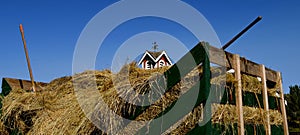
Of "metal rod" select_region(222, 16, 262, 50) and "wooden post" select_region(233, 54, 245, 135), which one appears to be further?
"metal rod" select_region(222, 16, 262, 50)

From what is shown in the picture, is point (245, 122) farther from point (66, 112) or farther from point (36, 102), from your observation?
point (36, 102)

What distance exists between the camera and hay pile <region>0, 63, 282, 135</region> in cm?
293

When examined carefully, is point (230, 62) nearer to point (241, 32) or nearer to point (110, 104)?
point (241, 32)

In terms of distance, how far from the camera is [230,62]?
3.04 m

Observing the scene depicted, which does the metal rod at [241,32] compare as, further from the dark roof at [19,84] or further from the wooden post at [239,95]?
the dark roof at [19,84]

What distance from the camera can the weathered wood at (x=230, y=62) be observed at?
281cm

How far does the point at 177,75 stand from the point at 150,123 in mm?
511

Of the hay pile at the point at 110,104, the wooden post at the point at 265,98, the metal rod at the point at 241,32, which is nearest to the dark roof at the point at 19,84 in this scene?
the hay pile at the point at 110,104

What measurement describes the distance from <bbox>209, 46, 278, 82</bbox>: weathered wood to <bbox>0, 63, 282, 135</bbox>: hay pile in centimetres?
14

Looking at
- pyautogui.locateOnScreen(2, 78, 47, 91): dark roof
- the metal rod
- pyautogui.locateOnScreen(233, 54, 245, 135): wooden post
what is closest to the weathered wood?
pyautogui.locateOnScreen(233, 54, 245, 135): wooden post

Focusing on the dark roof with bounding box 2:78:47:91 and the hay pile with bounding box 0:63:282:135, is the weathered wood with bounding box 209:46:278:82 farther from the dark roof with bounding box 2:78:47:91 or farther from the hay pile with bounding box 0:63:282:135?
the dark roof with bounding box 2:78:47:91

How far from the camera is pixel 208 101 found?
2.67m

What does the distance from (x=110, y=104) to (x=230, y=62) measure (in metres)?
1.15

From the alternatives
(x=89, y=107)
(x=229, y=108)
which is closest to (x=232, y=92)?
(x=229, y=108)
